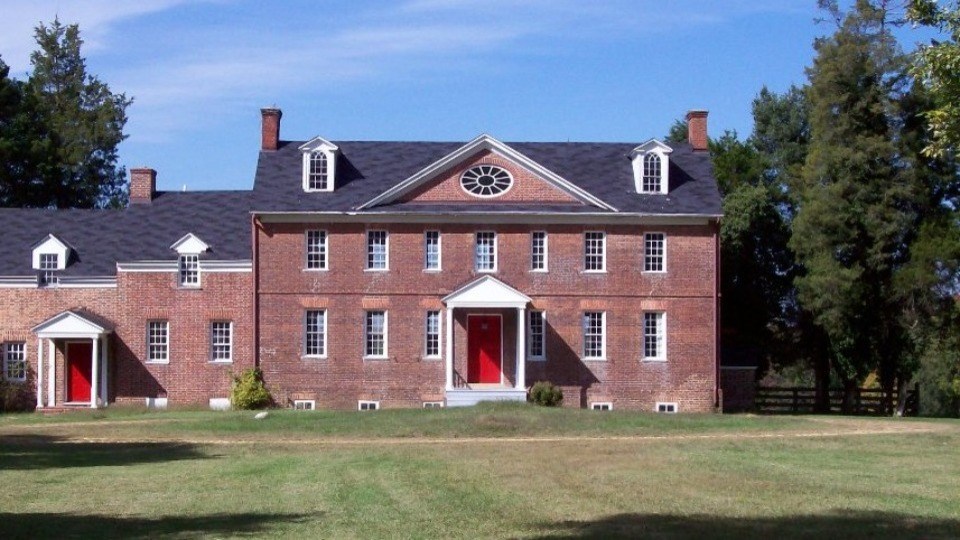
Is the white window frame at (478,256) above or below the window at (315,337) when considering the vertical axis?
above

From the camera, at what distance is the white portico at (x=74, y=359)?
43812 mm

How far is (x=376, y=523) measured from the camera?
16656 millimetres

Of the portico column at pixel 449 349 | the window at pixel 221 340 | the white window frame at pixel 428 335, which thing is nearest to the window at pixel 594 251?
the portico column at pixel 449 349

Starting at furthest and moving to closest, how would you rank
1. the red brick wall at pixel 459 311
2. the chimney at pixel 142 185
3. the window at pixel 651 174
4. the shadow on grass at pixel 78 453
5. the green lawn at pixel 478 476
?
the chimney at pixel 142 185 → the window at pixel 651 174 → the red brick wall at pixel 459 311 → the shadow on grass at pixel 78 453 → the green lawn at pixel 478 476

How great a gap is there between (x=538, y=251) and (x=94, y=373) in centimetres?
1528

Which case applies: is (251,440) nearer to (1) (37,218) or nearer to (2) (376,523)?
(2) (376,523)

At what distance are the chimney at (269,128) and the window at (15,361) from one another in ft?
35.6

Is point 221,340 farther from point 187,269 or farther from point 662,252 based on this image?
point 662,252

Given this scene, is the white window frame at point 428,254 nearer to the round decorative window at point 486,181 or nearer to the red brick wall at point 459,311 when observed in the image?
the red brick wall at point 459,311

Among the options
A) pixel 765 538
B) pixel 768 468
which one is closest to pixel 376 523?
pixel 765 538

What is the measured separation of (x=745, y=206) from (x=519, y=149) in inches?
420


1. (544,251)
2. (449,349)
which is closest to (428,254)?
(449,349)

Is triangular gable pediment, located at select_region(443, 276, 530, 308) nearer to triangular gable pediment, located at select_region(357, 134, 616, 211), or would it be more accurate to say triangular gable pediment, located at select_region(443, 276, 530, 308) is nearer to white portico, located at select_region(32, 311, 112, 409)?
triangular gable pediment, located at select_region(357, 134, 616, 211)

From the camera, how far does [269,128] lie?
47188 mm
